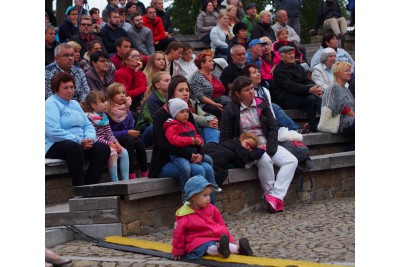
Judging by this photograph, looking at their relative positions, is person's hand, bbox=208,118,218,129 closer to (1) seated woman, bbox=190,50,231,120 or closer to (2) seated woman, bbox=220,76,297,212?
(2) seated woman, bbox=220,76,297,212

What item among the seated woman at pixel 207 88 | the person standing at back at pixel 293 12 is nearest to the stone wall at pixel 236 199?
the seated woman at pixel 207 88

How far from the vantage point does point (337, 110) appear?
14.0 m

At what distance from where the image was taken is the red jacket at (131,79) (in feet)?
42.5

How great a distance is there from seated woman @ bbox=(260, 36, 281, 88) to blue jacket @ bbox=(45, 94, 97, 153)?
4783mm

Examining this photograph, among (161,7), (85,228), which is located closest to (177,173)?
(85,228)

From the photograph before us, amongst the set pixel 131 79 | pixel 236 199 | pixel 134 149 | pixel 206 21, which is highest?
pixel 206 21

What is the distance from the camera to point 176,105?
33.3ft

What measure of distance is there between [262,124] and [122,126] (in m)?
1.61

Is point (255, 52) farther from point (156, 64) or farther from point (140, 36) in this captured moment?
point (140, 36)

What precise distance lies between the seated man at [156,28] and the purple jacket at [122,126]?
7.28 meters

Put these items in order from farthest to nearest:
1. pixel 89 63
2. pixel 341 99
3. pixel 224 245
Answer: pixel 341 99, pixel 89 63, pixel 224 245

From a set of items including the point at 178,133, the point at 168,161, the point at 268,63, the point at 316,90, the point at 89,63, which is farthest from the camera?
the point at 268,63

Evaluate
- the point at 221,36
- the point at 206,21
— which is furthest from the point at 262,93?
the point at 206,21

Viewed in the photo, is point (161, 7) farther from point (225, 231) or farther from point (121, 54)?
point (225, 231)
